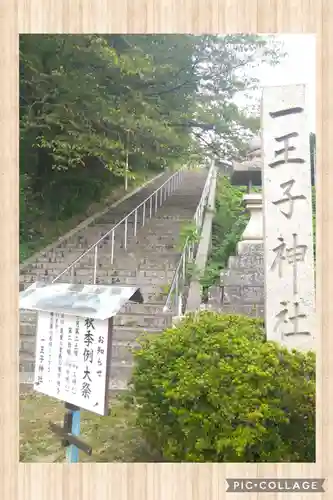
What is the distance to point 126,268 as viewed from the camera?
5520mm

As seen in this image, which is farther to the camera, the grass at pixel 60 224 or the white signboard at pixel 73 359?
the grass at pixel 60 224

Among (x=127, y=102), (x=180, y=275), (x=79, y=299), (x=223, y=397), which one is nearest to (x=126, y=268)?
(x=180, y=275)

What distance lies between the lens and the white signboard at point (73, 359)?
289cm

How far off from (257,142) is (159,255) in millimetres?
1922

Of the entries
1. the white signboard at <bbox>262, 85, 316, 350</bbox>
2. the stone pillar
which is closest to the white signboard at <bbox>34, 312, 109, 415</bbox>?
the white signboard at <bbox>262, 85, 316, 350</bbox>

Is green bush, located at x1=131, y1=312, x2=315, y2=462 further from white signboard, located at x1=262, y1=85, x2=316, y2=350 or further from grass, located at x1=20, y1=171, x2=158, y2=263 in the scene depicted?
grass, located at x1=20, y1=171, x2=158, y2=263

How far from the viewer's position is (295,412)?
3047mm

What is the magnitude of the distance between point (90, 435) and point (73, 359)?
3.24 feet

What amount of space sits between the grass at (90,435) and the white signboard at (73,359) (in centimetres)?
59

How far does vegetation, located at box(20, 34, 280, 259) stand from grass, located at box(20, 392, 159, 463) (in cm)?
232

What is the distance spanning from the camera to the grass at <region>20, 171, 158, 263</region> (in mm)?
5879

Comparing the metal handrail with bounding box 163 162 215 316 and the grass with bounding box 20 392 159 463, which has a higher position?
the metal handrail with bounding box 163 162 215 316

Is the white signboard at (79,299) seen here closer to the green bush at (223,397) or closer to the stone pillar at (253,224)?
the green bush at (223,397)

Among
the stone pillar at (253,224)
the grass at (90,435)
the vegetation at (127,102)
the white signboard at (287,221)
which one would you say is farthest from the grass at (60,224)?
the white signboard at (287,221)
